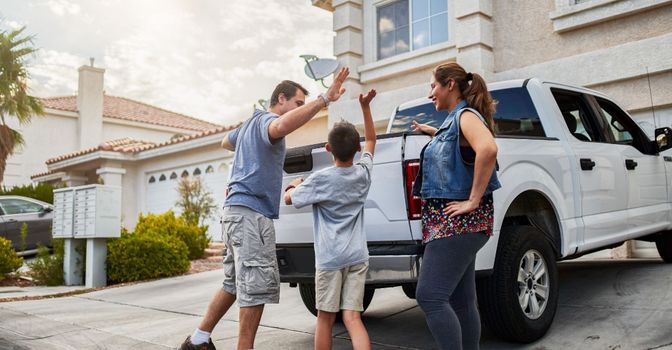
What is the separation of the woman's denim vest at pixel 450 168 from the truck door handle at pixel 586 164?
6.69ft

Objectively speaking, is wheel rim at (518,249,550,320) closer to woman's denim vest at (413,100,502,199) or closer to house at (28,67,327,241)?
woman's denim vest at (413,100,502,199)

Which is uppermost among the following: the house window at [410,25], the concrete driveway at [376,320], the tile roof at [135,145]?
A: the house window at [410,25]

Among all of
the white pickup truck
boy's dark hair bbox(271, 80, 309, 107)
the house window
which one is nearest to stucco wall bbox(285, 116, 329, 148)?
the house window

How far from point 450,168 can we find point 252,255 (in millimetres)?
1345

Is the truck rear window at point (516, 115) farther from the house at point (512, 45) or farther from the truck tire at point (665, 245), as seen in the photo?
the house at point (512, 45)

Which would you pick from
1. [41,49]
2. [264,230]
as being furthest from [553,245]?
[41,49]

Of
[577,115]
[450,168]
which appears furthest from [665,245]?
[450,168]

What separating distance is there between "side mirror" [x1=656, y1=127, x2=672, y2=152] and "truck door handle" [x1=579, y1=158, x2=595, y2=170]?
1460mm

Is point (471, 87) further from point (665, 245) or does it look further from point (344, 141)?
point (665, 245)

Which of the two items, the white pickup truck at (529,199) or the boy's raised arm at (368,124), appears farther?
the white pickup truck at (529,199)

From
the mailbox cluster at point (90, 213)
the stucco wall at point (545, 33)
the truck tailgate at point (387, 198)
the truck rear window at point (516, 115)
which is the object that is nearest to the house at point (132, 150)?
the mailbox cluster at point (90, 213)

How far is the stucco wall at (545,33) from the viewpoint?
7.94m

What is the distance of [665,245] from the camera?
21.3 ft

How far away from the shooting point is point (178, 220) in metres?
11.7
